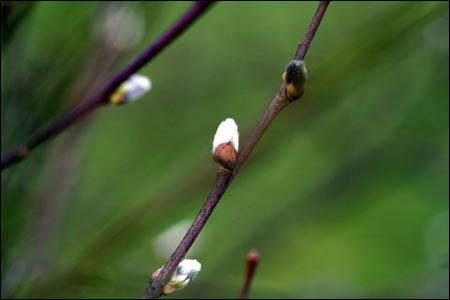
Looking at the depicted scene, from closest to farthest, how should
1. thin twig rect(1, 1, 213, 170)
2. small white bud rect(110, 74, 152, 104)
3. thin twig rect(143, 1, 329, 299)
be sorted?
1. thin twig rect(143, 1, 329, 299)
2. thin twig rect(1, 1, 213, 170)
3. small white bud rect(110, 74, 152, 104)

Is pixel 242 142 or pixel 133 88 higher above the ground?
pixel 242 142

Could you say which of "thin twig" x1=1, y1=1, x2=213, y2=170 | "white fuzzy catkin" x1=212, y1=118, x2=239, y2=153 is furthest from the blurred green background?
"white fuzzy catkin" x1=212, y1=118, x2=239, y2=153

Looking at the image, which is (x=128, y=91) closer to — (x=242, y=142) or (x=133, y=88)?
(x=133, y=88)

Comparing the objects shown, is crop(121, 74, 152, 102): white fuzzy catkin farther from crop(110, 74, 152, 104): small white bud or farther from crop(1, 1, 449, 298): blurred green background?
crop(1, 1, 449, 298): blurred green background

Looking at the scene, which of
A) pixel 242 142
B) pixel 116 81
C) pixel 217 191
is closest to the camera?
pixel 217 191

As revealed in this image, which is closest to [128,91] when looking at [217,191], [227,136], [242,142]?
[227,136]

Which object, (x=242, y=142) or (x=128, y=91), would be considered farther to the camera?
(x=242, y=142)

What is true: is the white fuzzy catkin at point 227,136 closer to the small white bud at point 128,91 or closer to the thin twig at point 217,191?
the thin twig at point 217,191
